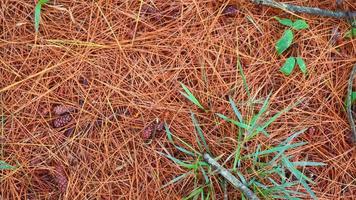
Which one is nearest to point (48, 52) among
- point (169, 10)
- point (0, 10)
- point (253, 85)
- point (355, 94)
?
point (0, 10)

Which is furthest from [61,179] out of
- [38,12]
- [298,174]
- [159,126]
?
[298,174]

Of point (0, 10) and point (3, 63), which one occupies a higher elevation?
point (0, 10)

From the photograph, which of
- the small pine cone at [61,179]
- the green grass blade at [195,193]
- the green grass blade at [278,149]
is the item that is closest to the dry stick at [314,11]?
the green grass blade at [278,149]

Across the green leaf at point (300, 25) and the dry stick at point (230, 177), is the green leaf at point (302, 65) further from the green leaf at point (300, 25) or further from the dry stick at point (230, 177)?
the dry stick at point (230, 177)

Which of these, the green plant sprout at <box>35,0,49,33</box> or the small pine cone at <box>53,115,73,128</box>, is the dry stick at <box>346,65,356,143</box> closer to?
the small pine cone at <box>53,115,73,128</box>

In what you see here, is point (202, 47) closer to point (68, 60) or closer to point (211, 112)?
point (211, 112)

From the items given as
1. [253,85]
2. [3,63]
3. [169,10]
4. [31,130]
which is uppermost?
[169,10]
